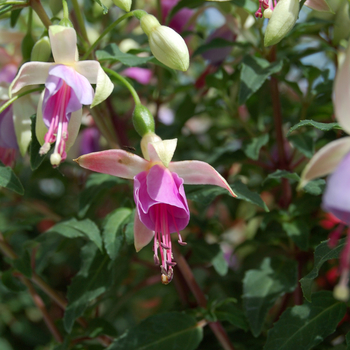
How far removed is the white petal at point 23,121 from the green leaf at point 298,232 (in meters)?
0.59

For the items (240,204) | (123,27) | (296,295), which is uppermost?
(123,27)

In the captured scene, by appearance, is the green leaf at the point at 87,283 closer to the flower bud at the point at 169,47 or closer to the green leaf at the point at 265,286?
the green leaf at the point at 265,286

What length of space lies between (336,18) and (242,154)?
385mm

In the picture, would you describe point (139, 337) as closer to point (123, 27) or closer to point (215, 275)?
point (215, 275)

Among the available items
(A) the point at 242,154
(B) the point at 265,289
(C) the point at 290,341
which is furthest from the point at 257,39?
(C) the point at 290,341

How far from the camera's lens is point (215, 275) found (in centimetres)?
126

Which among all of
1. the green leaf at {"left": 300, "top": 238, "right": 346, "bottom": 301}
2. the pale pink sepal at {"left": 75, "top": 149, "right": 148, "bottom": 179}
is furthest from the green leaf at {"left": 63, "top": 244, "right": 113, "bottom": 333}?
the green leaf at {"left": 300, "top": 238, "right": 346, "bottom": 301}

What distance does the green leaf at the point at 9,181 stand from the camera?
720mm

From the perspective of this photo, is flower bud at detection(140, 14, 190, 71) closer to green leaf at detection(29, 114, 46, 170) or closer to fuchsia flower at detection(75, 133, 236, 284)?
fuchsia flower at detection(75, 133, 236, 284)

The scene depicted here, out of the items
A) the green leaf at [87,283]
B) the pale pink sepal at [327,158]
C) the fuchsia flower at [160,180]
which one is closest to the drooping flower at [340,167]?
the pale pink sepal at [327,158]

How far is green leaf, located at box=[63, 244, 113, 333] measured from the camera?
33.3 inches

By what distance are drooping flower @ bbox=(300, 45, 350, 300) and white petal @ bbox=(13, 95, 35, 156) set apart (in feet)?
1.88

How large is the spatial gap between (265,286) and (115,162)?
1.54ft

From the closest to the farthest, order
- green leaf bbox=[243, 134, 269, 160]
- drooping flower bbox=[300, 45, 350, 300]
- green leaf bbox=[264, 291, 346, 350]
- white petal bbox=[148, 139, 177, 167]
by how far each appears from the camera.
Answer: drooping flower bbox=[300, 45, 350, 300] < white petal bbox=[148, 139, 177, 167] < green leaf bbox=[264, 291, 346, 350] < green leaf bbox=[243, 134, 269, 160]
